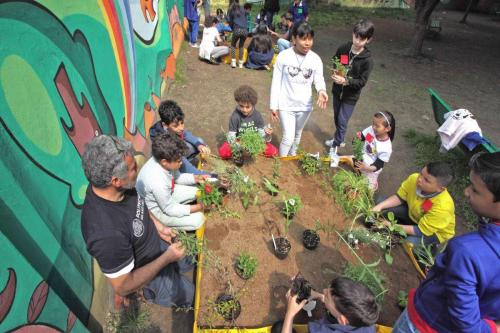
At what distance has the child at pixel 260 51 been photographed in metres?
7.97

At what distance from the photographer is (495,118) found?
7117 mm

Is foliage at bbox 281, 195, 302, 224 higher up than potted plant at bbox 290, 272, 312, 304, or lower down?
lower down

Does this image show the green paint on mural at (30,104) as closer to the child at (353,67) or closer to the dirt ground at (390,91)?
the dirt ground at (390,91)

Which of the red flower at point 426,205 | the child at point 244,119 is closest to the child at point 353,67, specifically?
the child at point 244,119

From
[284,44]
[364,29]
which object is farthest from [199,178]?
[284,44]

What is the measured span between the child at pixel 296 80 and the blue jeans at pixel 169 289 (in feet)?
7.94

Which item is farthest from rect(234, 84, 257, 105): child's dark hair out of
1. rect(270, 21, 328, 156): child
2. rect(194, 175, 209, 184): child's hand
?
rect(194, 175, 209, 184): child's hand

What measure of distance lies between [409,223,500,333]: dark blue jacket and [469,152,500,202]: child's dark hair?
185 mm

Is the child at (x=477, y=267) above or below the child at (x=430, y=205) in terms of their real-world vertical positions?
above

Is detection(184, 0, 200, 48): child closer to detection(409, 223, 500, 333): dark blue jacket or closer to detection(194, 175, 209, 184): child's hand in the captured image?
detection(194, 175, 209, 184): child's hand

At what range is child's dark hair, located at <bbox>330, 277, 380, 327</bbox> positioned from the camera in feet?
5.87

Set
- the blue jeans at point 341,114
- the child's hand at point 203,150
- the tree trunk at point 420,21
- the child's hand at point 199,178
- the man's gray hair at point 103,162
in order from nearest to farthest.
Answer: the man's gray hair at point 103,162
the child's hand at point 199,178
the child's hand at point 203,150
the blue jeans at point 341,114
the tree trunk at point 420,21

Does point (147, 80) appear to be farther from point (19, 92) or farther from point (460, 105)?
point (460, 105)

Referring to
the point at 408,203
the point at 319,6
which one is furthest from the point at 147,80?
the point at 319,6
